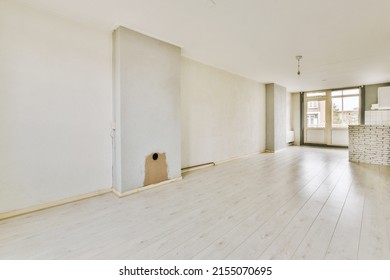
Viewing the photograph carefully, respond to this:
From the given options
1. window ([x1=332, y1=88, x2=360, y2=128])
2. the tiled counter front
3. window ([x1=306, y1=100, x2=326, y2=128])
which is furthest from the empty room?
window ([x1=306, y1=100, x2=326, y2=128])

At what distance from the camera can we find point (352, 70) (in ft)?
17.8

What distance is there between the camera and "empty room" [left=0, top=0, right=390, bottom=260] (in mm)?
1836

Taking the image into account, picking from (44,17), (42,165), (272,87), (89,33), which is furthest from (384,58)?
(42,165)

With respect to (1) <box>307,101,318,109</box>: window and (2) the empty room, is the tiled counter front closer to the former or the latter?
(2) the empty room

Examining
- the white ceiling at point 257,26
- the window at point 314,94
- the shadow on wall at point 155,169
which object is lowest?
the shadow on wall at point 155,169

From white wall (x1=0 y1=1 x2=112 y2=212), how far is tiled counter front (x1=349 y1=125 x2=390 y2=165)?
21.0ft

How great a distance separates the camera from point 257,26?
2965 millimetres

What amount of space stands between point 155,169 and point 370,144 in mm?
5804

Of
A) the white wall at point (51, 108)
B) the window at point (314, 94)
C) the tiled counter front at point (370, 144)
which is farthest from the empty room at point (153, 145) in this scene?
the window at point (314, 94)

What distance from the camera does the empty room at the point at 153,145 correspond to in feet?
6.02

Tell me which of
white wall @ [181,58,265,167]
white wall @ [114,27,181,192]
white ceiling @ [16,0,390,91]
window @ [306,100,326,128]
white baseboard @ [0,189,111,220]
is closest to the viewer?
white baseboard @ [0,189,111,220]

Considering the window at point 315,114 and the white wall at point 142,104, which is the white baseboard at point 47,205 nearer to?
the white wall at point 142,104

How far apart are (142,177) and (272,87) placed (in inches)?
240

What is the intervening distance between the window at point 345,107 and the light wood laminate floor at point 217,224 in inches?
229
